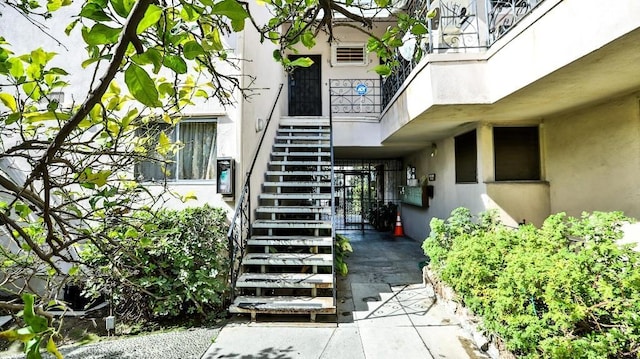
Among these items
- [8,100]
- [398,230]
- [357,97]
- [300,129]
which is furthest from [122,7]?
[398,230]

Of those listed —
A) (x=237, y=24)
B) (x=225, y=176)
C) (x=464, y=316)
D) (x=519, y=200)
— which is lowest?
(x=464, y=316)

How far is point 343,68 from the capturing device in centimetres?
1010

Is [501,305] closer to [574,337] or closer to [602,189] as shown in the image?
[574,337]

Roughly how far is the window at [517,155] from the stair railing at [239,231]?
4406mm

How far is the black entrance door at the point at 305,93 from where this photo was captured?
1043 centimetres

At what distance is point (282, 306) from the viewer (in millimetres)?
4148

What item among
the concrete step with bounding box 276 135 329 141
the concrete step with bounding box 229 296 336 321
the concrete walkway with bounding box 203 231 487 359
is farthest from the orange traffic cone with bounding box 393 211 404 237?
the concrete step with bounding box 229 296 336 321

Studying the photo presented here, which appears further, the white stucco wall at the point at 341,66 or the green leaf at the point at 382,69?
the white stucco wall at the point at 341,66

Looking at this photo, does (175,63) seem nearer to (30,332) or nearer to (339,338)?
(30,332)

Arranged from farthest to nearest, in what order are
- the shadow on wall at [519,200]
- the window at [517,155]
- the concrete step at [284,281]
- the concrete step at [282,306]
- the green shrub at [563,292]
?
1. the window at [517,155]
2. the shadow on wall at [519,200]
3. the concrete step at [284,281]
4. the concrete step at [282,306]
5. the green shrub at [563,292]

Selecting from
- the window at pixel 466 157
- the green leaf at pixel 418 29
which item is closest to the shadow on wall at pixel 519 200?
the window at pixel 466 157

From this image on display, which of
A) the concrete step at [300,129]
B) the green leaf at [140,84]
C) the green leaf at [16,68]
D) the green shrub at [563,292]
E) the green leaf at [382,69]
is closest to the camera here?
the green leaf at [140,84]

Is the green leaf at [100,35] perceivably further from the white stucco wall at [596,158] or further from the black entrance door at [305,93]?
the black entrance door at [305,93]

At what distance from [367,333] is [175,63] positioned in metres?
3.75
